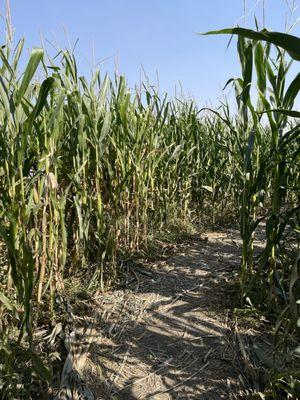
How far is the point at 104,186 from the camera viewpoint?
280 centimetres

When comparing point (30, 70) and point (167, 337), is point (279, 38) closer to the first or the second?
point (30, 70)

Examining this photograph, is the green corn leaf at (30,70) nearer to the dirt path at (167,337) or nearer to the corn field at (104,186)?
the corn field at (104,186)

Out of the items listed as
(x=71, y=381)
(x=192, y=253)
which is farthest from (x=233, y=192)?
(x=71, y=381)

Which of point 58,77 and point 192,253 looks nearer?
point 58,77

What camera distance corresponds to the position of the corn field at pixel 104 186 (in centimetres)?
165

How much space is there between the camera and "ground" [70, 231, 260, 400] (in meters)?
1.77

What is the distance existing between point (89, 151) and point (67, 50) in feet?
2.36

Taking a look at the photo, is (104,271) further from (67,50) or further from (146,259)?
(67,50)

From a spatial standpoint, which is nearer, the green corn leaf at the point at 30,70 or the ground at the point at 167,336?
the green corn leaf at the point at 30,70

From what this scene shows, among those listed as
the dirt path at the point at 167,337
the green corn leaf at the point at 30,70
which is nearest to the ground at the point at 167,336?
the dirt path at the point at 167,337

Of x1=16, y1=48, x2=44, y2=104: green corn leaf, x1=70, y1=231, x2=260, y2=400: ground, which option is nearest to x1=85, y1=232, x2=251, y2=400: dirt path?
x1=70, y1=231, x2=260, y2=400: ground

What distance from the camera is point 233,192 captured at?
480cm

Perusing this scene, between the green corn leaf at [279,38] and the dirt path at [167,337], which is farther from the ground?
the green corn leaf at [279,38]

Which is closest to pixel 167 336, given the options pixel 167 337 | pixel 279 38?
pixel 167 337
